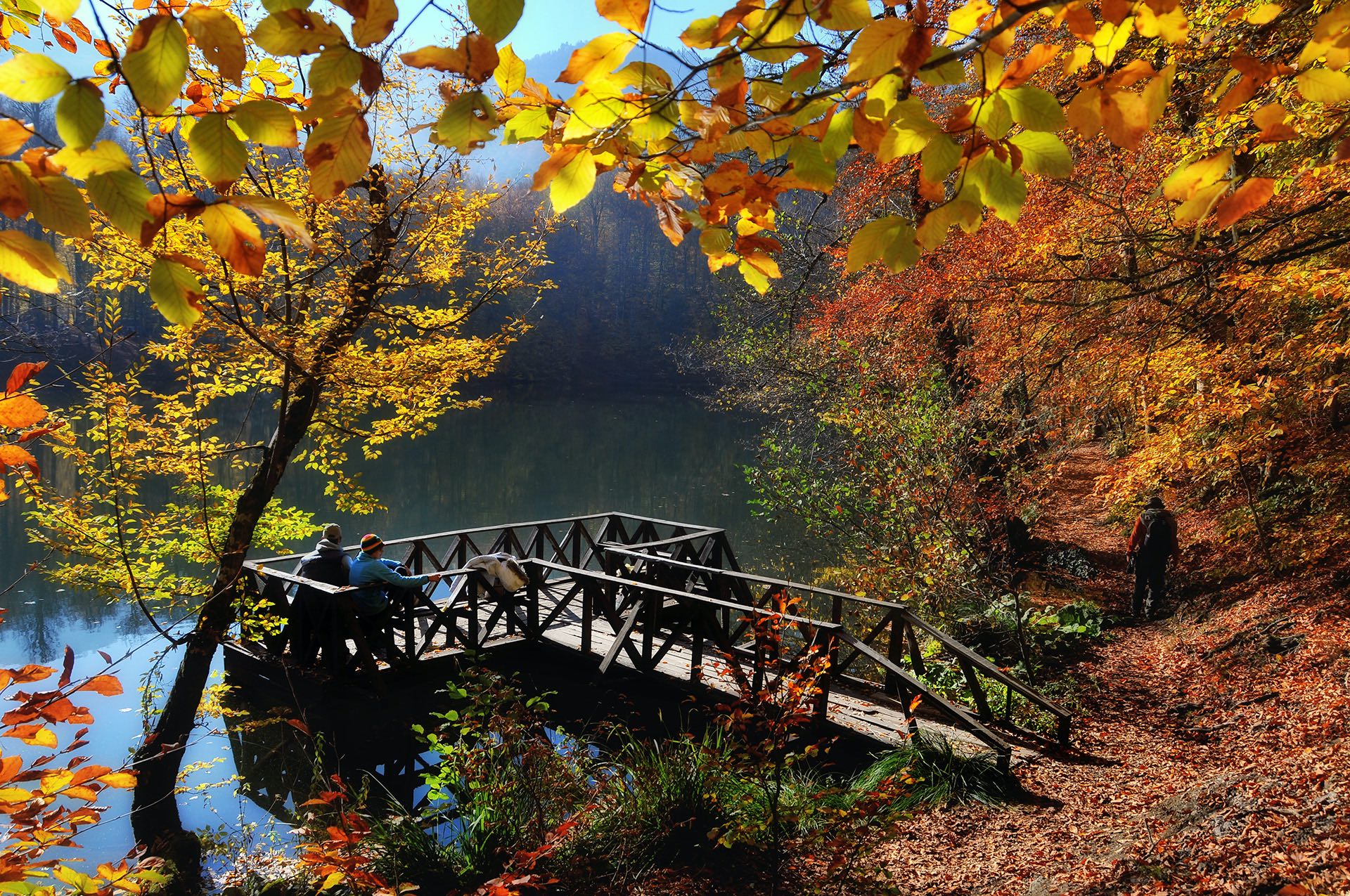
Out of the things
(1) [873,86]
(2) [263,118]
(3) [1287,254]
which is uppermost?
(3) [1287,254]

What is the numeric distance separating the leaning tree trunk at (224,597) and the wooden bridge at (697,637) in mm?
426

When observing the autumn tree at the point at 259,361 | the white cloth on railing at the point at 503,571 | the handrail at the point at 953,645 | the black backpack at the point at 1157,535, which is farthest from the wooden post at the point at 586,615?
the black backpack at the point at 1157,535

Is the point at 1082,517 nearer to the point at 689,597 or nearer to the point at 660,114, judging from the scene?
the point at 689,597

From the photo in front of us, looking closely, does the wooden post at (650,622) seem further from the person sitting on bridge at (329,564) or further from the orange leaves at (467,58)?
the orange leaves at (467,58)

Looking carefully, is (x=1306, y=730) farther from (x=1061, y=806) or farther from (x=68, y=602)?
(x=68, y=602)

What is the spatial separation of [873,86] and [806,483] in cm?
1090

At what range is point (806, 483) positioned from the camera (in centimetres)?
1212

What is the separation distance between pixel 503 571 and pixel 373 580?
1.29m

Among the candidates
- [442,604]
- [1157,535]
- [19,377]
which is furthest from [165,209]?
[1157,535]

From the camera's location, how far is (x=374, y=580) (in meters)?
8.16

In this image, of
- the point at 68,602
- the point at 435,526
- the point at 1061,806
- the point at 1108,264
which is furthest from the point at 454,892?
the point at 435,526

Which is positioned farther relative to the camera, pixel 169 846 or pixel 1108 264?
pixel 1108 264

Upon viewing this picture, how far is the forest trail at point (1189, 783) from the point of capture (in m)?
3.98

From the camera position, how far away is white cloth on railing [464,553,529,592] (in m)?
8.80
